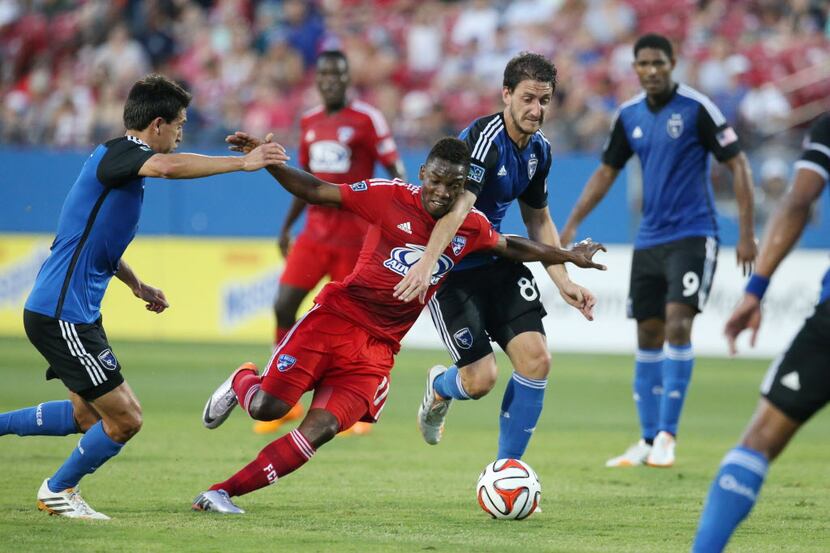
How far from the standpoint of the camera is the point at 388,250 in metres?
6.85

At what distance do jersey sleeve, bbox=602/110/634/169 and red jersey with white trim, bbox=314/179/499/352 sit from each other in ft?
9.04

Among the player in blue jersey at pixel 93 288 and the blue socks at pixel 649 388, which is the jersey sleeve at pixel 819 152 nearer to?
the player in blue jersey at pixel 93 288

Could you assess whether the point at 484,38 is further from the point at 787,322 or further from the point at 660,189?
the point at 660,189

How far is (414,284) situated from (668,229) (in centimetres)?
332

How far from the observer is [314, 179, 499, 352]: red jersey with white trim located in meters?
6.80

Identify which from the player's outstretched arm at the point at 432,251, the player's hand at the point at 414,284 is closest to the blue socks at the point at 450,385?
the player's outstretched arm at the point at 432,251

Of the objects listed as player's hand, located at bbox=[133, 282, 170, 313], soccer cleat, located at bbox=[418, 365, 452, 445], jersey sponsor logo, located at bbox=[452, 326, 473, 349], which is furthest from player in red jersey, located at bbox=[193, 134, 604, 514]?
soccer cleat, located at bbox=[418, 365, 452, 445]

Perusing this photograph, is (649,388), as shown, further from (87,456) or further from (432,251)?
(87,456)

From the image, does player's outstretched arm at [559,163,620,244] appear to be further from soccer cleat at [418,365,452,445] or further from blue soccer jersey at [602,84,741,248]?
soccer cleat at [418,365,452,445]

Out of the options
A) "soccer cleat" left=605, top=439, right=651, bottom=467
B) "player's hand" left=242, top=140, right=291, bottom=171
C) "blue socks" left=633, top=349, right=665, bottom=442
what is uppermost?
"player's hand" left=242, top=140, right=291, bottom=171

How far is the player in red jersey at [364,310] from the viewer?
260 inches

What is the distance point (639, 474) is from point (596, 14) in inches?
482

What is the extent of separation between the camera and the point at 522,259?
23.3ft

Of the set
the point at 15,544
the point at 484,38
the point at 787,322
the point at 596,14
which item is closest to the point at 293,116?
the point at 484,38
